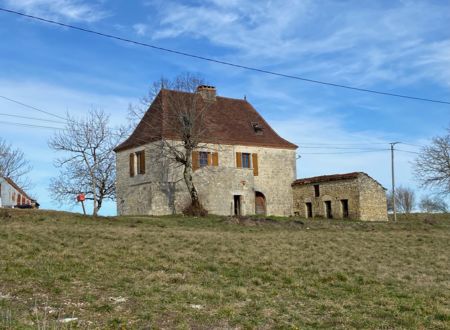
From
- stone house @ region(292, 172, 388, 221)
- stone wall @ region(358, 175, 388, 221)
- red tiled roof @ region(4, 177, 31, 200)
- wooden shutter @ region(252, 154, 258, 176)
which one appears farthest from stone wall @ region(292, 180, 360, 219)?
red tiled roof @ region(4, 177, 31, 200)

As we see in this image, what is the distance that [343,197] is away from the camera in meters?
38.7

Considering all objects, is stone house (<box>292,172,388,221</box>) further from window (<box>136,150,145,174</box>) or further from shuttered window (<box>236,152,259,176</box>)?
window (<box>136,150,145,174</box>)

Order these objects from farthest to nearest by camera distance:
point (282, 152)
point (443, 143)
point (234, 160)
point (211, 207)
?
point (443, 143)
point (282, 152)
point (234, 160)
point (211, 207)

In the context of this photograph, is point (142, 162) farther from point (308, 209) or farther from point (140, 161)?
point (308, 209)

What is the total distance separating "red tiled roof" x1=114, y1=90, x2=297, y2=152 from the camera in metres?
36.7

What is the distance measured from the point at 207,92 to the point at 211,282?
31501mm

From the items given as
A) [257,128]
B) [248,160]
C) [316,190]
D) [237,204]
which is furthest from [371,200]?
[257,128]

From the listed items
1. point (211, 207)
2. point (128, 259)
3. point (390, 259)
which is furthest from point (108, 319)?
point (211, 207)

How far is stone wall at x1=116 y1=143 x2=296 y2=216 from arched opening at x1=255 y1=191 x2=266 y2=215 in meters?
0.28

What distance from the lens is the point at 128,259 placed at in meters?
13.4

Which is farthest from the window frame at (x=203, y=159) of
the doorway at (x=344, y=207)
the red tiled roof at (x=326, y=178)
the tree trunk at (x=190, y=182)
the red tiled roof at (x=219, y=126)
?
the doorway at (x=344, y=207)

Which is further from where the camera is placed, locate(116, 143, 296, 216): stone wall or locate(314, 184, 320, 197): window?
locate(314, 184, 320, 197): window

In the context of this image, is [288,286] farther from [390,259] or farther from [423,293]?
[390,259]

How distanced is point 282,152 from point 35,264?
104 ft
